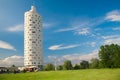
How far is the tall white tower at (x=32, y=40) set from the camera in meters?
179

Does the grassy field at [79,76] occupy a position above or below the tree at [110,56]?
below

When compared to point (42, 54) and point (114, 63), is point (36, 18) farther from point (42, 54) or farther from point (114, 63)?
point (114, 63)

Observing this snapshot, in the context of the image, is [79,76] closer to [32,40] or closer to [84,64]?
[84,64]

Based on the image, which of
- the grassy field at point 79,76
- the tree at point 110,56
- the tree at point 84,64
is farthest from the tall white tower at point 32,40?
the grassy field at point 79,76

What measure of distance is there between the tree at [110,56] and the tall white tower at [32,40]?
257ft

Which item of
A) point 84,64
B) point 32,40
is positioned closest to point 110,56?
point 84,64

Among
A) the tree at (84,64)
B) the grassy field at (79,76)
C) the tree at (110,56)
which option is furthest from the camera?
the tree at (84,64)

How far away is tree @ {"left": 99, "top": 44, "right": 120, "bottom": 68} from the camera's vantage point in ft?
334

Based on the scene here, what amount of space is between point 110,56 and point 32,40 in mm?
86294

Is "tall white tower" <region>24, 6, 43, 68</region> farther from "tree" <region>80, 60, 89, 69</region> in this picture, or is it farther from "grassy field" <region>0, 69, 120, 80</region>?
"grassy field" <region>0, 69, 120, 80</region>

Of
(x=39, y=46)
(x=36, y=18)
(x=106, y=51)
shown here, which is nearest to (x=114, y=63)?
(x=106, y=51)

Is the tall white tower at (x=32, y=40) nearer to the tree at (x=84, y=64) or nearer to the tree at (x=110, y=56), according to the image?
the tree at (x=84, y=64)

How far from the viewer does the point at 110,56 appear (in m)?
106

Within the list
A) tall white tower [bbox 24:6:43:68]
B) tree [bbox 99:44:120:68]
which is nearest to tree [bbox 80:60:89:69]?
tree [bbox 99:44:120:68]
